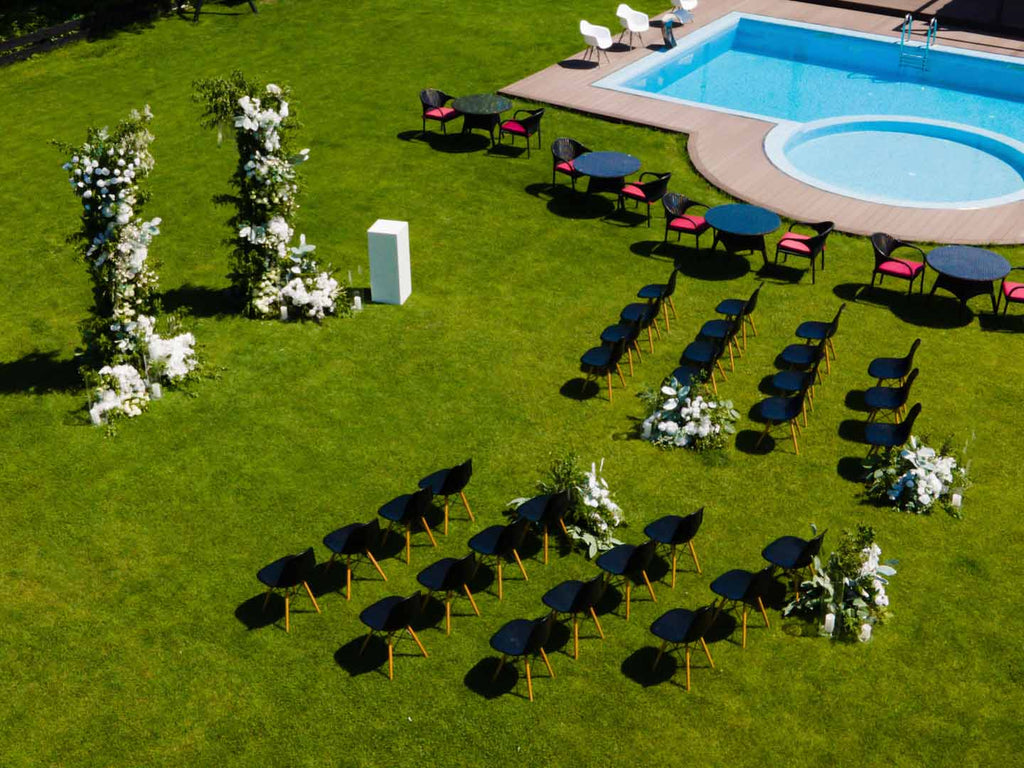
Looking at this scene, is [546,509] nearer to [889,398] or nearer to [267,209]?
[889,398]

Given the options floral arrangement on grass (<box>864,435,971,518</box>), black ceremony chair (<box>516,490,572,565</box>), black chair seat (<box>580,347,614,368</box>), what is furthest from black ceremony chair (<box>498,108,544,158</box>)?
black ceremony chair (<box>516,490,572,565</box>)

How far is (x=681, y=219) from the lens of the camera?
19.0m

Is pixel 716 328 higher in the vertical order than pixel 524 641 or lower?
higher

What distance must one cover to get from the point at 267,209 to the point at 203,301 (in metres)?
1.95

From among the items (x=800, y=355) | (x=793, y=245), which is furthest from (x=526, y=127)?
(x=800, y=355)

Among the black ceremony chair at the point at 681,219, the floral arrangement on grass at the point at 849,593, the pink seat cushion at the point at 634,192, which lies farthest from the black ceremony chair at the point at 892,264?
the floral arrangement on grass at the point at 849,593

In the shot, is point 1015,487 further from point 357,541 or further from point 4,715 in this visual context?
point 4,715

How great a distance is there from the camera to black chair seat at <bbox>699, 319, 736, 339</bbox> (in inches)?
624

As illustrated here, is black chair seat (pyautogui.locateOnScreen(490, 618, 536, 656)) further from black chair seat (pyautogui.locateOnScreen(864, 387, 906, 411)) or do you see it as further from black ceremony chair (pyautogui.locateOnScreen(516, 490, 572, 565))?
black chair seat (pyautogui.locateOnScreen(864, 387, 906, 411))

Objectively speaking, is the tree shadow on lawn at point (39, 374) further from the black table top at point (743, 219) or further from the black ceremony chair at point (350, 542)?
the black table top at point (743, 219)

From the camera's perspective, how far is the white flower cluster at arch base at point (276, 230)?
1625 centimetres

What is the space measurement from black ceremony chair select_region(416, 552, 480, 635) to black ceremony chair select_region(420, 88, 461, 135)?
513 inches

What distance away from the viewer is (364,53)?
27.6m

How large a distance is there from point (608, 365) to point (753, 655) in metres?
5.02
